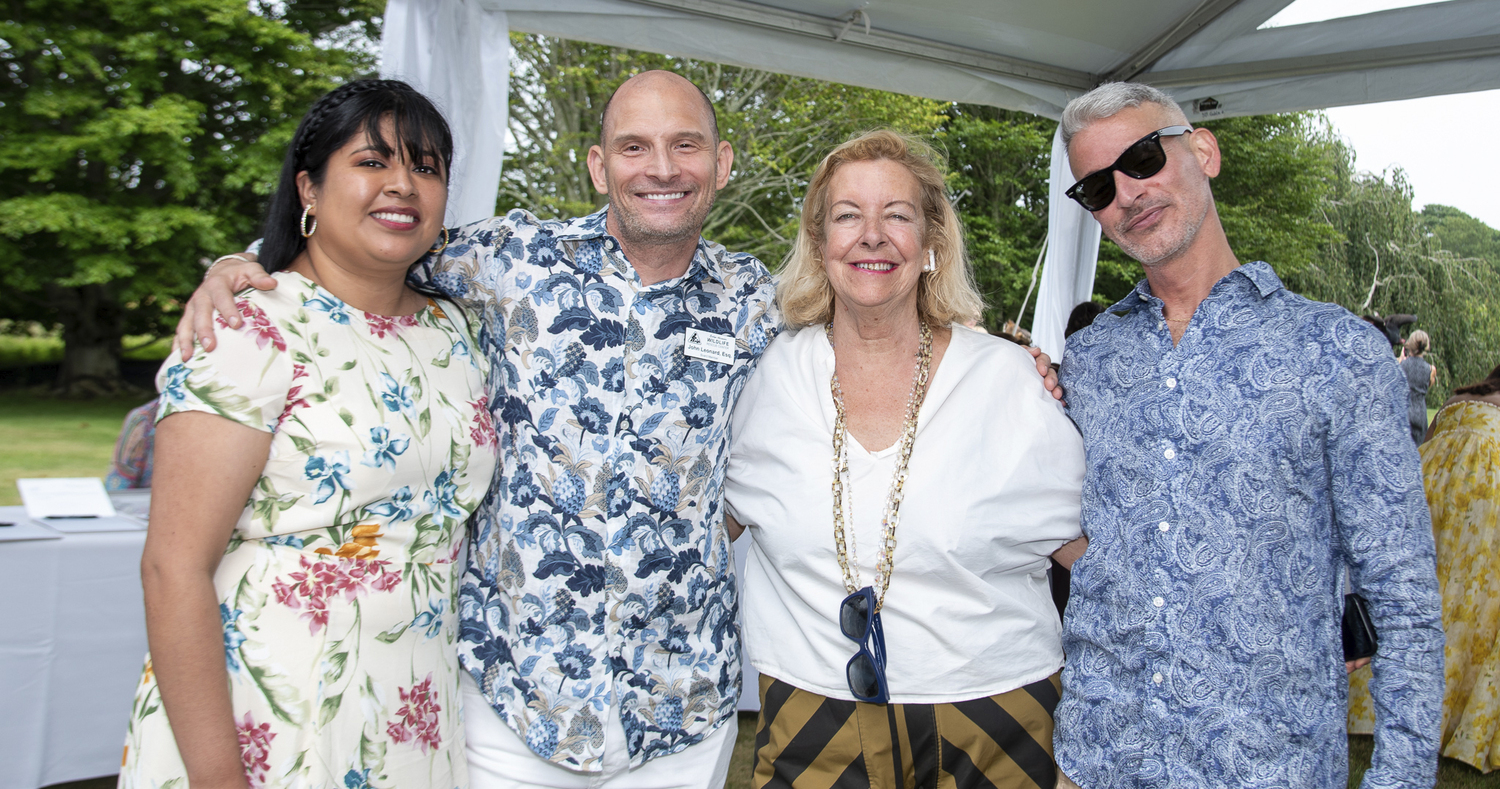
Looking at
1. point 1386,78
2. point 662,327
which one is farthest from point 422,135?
point 1386,78

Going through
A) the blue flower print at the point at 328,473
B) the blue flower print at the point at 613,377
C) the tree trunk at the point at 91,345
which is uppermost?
the blue flower print at the point at 613,377

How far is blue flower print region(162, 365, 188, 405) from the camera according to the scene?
1.38m

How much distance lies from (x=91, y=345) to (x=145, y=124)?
6315 mm

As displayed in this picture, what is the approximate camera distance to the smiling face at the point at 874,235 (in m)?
1.94

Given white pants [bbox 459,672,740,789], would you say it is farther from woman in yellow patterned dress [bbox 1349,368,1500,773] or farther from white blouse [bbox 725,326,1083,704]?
woman in yellow patterned dress [bbox 1349,368,1500,773]

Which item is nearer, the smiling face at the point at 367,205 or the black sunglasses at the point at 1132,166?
the smiling face at the point at 367,205

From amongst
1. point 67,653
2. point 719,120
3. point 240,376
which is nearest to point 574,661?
point 240,376

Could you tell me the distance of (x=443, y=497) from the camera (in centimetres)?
170

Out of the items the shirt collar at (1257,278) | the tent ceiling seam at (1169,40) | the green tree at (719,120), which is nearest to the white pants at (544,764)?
the shirt collar at (1257,278)

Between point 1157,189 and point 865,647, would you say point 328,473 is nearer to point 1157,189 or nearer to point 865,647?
point 865,647

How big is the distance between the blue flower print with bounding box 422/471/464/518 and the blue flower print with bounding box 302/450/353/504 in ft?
0.54

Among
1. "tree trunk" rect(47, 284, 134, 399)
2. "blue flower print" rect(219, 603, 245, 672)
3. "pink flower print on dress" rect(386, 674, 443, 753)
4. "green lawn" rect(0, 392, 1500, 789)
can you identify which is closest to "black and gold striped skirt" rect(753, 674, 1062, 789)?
"pink flower print on dress" rect(386, 674, 443, 753)

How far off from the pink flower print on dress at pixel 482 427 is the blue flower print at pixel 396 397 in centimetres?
15

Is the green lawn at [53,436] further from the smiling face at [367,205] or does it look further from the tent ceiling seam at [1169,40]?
A: the tent ceiling seam at [1169,40]
